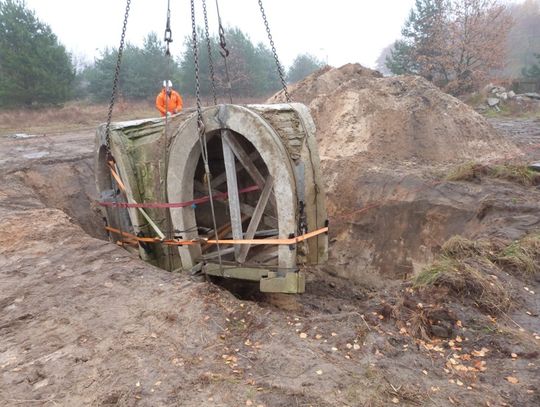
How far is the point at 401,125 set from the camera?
10000 millimetres

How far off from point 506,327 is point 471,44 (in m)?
22.6

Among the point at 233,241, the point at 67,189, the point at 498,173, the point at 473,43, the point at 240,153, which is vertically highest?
the point at 473,43

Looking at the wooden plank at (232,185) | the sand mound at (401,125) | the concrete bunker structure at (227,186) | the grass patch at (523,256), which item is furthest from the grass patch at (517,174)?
the wooden plank at (232,185)

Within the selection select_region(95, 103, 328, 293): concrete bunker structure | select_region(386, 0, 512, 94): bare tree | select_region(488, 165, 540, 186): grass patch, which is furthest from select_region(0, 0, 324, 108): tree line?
select_region(386, 0, 512, 94): bare tree

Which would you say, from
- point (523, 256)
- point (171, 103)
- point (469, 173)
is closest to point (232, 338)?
point (523, 256)

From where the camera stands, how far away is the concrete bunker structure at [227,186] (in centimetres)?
499

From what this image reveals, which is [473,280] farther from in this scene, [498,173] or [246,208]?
[498,173]

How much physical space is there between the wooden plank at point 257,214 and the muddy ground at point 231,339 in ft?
2.48

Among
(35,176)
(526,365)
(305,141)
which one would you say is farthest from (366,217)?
(35,176)

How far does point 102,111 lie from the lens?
23516mm

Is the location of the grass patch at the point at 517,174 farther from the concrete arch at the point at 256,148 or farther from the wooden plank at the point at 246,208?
the concrete arch at the point at 256,148

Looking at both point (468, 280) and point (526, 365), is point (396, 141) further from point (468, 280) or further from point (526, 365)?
point (526, 365)

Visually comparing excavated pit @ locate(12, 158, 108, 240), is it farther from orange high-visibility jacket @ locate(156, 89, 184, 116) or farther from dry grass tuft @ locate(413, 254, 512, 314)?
dry grass tuft @ locate(413, 254, 512, 314)

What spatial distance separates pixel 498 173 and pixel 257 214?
4.70 meters
